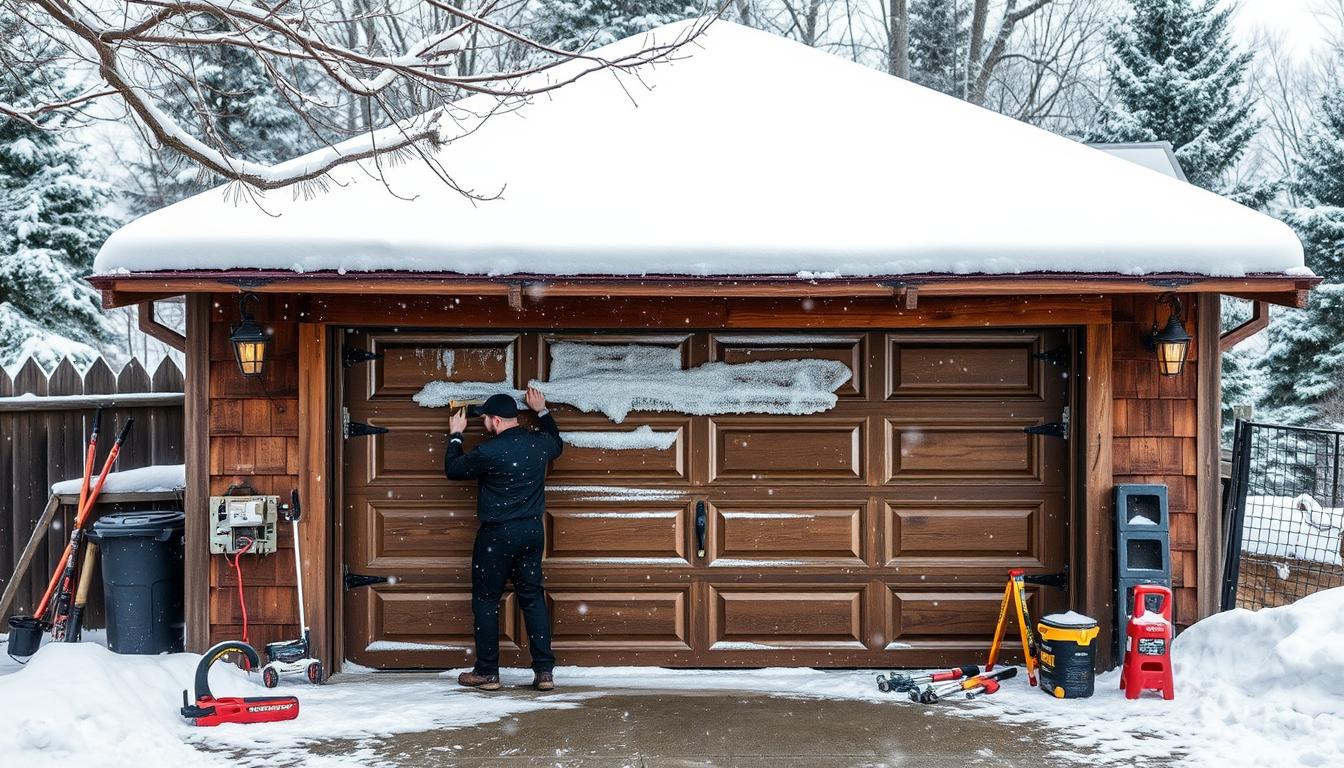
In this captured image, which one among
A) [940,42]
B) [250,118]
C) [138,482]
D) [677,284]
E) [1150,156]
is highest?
[940,42]

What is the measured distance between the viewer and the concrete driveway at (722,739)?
5043 millimetres

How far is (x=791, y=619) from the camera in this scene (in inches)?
266

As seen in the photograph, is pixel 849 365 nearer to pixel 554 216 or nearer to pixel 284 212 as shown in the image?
pixel 554 216

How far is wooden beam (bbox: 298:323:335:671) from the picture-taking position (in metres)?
6.45

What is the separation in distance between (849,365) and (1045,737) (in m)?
2.49

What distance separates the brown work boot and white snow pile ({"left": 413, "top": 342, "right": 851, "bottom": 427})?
1690 millimetres

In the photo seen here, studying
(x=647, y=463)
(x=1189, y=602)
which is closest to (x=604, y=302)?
(x=647, y=463)

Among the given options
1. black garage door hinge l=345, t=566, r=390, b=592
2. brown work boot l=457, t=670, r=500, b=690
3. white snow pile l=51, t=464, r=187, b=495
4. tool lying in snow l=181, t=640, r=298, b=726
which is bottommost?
brown work boot l=457, t=670, r=500, b=690

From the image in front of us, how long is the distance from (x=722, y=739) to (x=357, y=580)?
2.68 m

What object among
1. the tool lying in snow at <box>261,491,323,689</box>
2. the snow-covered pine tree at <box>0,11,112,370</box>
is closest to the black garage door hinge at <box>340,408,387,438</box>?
the tool lying in snow at <box>261,491,323,689</box>

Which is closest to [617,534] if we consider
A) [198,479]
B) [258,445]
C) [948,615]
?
[948,615]

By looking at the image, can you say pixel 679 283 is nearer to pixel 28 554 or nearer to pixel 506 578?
pixel 506 578

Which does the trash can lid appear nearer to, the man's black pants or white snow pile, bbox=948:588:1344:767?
the man's black pants

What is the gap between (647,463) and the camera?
22.2 feet
